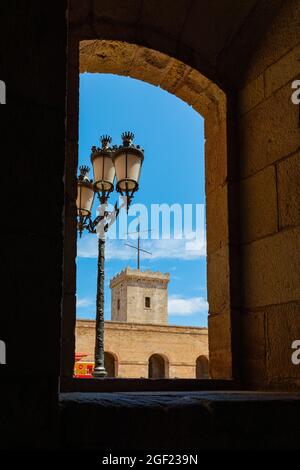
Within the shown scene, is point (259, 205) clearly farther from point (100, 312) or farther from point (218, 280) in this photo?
point (100, 312)

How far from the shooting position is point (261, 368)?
10.2 feet

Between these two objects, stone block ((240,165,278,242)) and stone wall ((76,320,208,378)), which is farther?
stone wall ((76,320,208,378))

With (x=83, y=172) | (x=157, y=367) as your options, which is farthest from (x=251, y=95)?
(x=157, y=367)

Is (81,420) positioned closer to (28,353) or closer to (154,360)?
(28,353)

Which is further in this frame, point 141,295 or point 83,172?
point 141,295

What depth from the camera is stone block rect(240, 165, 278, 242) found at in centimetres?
309

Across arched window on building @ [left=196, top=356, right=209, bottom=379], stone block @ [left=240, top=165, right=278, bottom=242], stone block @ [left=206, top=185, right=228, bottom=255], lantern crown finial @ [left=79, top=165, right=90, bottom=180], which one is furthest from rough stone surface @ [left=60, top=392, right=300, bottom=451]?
arched window on building @ [left=196, top=356, right=209, bottom=379]

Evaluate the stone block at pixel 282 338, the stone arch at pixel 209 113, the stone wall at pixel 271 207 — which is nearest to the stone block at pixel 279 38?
the stone wall at pixel 271 207

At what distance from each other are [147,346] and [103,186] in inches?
1058

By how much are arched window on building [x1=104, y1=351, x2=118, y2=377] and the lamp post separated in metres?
25.5

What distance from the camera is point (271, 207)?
3.10 metres

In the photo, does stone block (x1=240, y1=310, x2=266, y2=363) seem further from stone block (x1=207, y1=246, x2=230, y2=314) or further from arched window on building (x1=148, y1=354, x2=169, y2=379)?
arched window on building (x1=148, y1=354, x2=169, y2=379)
